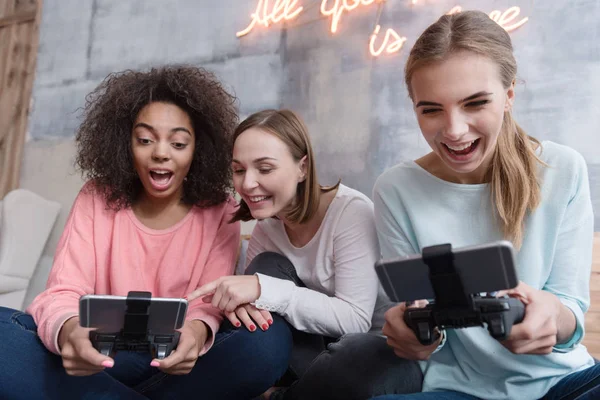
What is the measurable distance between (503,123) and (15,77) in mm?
2789

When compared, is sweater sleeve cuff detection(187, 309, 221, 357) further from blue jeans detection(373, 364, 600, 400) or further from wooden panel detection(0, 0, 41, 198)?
wooden panel detection(0, 0, 41, 198)

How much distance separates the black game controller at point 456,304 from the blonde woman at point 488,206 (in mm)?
148

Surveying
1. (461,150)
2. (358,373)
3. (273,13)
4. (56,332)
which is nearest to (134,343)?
(56,332)

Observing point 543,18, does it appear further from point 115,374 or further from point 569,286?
point 115,374

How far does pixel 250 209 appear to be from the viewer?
52.5 inches

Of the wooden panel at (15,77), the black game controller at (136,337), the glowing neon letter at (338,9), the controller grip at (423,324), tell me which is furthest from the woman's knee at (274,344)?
the wooden panel at (15,77)

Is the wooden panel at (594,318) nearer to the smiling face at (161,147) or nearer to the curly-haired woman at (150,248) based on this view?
the curly-haired woman at (150,248)

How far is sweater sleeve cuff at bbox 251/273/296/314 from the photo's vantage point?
1160 mm

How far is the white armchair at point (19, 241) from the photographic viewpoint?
8.11ft

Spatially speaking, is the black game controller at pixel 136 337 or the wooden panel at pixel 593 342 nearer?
the black game controller at pixel 136 337

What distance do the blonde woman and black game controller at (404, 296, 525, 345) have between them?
110mm

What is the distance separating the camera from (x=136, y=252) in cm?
137

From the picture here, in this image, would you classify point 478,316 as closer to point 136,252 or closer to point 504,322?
point 504,322

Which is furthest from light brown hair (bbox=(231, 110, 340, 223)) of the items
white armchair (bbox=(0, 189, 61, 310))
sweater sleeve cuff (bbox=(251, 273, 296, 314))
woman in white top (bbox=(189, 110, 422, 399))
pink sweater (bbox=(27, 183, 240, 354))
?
white armchair (bbox=(0, 189, 61, 310))
